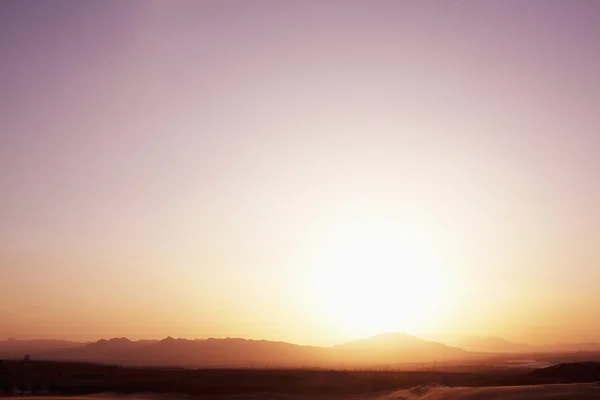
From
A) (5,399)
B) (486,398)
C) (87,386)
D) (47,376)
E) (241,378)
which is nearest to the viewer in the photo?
(486,398)

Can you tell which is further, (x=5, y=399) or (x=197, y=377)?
(x=197, y=377)

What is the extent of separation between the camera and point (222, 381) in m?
68.6

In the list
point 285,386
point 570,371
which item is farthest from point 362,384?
point 570,371

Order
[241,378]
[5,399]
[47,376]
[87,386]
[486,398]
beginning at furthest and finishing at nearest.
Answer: [241,378] → [47,376] → [87,386] → [5,399] → [486,398]

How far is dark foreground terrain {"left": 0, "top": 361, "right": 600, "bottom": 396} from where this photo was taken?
198 ft

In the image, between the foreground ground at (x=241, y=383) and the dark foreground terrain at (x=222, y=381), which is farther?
the dark foreground terrain at (x=222, y=381)

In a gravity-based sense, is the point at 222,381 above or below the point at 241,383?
above

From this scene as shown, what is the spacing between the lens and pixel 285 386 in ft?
214

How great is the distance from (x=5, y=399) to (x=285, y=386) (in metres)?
30.8

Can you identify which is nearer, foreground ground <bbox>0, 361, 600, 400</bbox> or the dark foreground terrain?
foreground ground <bbox>0, 361, 600, 400</bbox>

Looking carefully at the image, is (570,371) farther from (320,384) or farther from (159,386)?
(159,386)

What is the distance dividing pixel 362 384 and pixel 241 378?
14.7 metres

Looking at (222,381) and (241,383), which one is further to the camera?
(222,381)

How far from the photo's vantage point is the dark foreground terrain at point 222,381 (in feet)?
198
